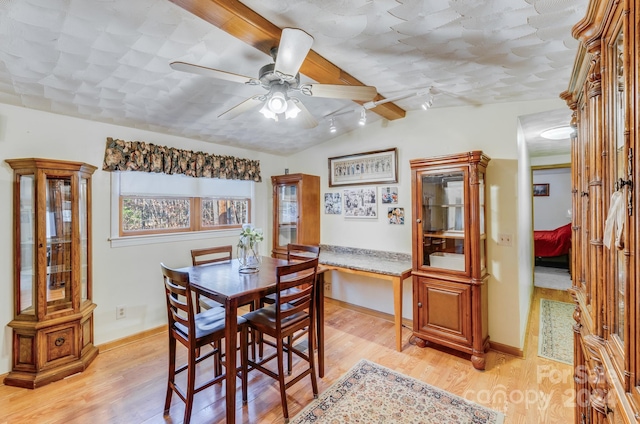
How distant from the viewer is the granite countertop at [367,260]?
9.87ft

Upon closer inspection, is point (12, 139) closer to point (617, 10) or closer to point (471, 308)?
point (617, 10)

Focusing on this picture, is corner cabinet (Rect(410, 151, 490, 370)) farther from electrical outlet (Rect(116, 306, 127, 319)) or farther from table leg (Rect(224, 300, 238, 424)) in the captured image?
electrical outlet (Rect(116, 306, 127, 319))

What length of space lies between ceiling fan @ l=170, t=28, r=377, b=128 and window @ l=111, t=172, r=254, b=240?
166 cm

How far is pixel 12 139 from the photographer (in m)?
2.32

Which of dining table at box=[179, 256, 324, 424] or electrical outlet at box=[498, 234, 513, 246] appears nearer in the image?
dining table at box=[179, 256, 324, 424]

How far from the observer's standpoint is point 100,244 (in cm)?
279

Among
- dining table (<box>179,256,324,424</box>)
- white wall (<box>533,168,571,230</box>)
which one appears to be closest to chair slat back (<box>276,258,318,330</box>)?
dining table (<box>179,256,324,424</box>)

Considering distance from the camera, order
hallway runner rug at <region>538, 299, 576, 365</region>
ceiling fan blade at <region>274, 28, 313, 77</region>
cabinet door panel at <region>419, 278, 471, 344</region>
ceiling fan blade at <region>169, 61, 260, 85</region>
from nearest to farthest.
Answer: ceiling fan blade at <region>274, 28, 313, 77</region>
ceiling fan blade at <region>169, 61, 260, 85</region>
cabinet door panel at <region>419, 278, 471, 344</region>
hallway runner rug at <region>538, 299, 576, 365</region>

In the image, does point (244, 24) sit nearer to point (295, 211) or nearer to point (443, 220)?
point (443, 220)

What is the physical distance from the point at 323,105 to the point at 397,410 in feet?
8.82

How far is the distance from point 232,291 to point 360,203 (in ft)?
7.54

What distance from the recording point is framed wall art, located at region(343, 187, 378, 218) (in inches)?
143

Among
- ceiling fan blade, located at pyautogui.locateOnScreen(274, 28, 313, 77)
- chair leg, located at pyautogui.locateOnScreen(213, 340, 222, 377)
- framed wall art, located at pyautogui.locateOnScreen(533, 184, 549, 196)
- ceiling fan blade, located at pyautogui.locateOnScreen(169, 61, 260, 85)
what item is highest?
ceiling fan blade, located at pyautogui.locateOnScreen(274, 28, 313, 77)

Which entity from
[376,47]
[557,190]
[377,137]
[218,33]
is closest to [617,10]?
[376,47]
